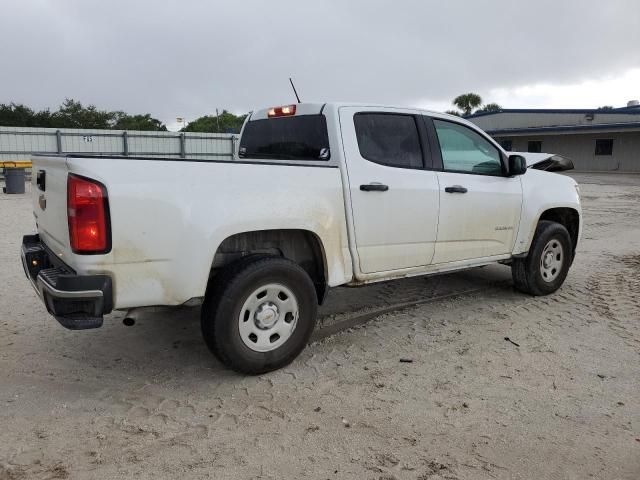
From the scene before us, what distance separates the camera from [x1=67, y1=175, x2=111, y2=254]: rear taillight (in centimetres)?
297

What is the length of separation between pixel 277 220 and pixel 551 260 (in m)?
3.49

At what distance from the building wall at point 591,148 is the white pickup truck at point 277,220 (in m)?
31.2

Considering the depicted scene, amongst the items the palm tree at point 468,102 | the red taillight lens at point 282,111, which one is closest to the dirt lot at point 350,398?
the red taillight lens at point 282,111

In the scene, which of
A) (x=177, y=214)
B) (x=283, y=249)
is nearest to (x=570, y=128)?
(x=283, y=249)

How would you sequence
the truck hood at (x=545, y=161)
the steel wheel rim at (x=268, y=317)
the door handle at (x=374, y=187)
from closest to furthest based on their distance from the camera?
the steel wheel rim at (x=268, y=317), the door handle at (x=374, y=187), the truck hood at (x=545, y=161)

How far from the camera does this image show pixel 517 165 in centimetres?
503

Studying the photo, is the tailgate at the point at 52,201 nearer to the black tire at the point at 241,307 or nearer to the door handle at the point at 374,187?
the black tire at the point at 241,307

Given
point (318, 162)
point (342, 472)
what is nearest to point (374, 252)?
point (318, 162)

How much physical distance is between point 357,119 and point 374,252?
107 centimetres

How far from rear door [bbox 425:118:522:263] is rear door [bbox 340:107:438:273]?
171 mm

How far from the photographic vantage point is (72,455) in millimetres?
2791

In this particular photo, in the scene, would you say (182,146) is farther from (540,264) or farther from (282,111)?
(540,264)

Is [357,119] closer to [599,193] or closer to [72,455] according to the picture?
[72,455]

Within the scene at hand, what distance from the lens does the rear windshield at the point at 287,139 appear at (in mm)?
4254
